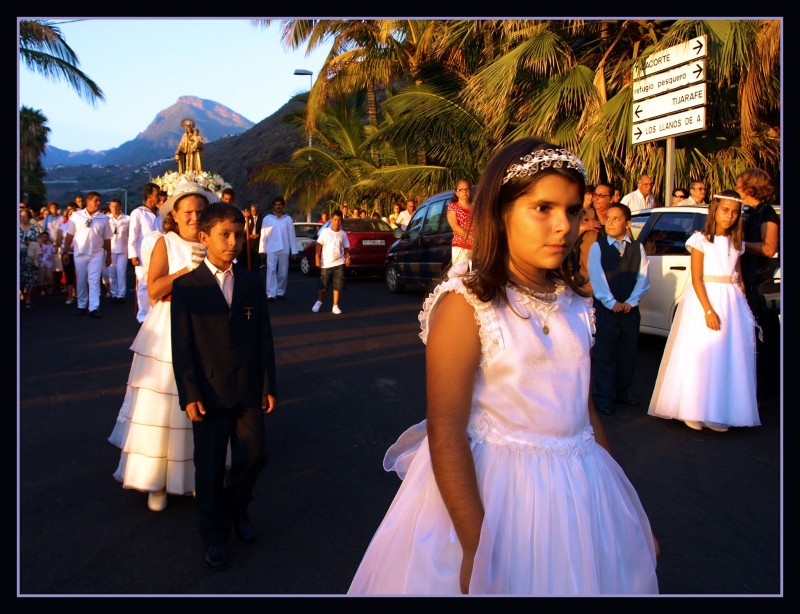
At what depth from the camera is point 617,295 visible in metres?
6.89

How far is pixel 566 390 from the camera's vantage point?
2.03 m

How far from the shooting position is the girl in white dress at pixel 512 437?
190 centimetres

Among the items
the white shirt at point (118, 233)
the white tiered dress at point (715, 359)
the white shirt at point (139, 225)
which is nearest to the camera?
the white tiered dress at point (715, 359)

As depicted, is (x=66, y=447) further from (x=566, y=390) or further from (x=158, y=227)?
(x=158, y=227)

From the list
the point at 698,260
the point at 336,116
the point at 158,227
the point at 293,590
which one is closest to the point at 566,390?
the point at 293,590

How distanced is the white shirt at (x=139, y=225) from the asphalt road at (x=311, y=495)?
3.00m

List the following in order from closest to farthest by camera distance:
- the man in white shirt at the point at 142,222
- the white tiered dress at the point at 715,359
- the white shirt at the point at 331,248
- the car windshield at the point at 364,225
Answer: the white tiered dress at the point at 715,359 < the man in white shirt at the point at 142,222 < the white shirt at the point at 331,248 < the car windshield at the point at 364,225

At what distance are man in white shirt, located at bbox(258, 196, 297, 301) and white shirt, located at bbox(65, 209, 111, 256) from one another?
9.96 ft

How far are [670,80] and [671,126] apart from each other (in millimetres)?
854

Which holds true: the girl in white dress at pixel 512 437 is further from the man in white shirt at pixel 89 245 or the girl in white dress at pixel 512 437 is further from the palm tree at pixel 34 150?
the palm tree at pixel 34 150

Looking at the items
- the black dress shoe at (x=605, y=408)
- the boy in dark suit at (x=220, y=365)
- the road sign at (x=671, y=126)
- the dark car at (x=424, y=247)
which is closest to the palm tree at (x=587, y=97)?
the road sign at (x=671, y=126)

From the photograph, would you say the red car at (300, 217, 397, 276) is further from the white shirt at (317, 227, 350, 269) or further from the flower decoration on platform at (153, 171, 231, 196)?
the flower decoration on platform at (153, 171, 231, 196)

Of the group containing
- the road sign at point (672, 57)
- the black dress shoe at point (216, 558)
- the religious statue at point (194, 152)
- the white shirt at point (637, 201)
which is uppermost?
the road sign at point (672, 57)

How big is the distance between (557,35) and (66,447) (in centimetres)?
1237
